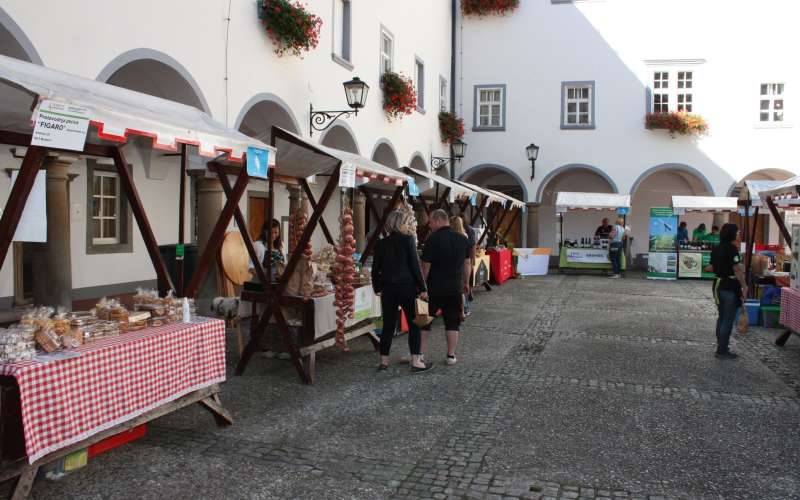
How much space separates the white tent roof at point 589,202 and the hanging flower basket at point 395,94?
5.87m

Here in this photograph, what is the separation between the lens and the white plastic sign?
3.40m

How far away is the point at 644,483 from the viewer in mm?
3920

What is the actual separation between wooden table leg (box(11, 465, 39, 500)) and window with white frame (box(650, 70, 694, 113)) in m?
20.2

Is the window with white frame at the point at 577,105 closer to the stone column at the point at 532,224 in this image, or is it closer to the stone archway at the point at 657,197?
the stone column at the point at 532,224

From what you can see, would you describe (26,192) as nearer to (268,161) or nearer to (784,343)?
(268,161)

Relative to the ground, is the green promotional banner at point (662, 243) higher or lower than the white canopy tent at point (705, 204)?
lower

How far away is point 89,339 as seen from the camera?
4078mm

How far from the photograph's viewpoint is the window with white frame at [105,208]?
10425 millimetres

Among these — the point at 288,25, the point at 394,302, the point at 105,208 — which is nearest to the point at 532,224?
the point at 288,25

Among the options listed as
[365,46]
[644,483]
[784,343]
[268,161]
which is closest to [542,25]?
[365,46]

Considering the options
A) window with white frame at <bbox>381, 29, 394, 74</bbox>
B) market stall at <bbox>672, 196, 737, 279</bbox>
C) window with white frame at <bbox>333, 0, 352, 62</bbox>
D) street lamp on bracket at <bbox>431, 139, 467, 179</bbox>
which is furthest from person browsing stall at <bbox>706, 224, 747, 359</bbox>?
street lamp on bracket at <bbox>431, 139, 467, 179</bbox>

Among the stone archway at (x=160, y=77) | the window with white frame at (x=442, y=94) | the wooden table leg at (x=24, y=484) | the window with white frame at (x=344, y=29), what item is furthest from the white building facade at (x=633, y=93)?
the wooden table leg at (x=24, y=484)

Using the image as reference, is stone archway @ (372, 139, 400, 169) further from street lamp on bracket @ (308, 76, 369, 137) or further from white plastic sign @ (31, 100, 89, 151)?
white plastic sign @ (31, 100, 89, 151)

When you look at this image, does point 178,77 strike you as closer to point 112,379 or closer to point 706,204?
point 112,379
